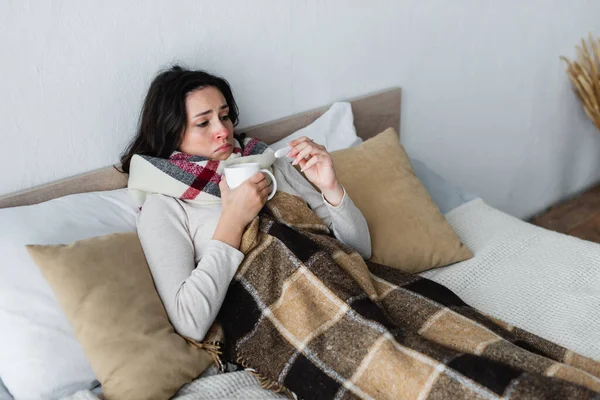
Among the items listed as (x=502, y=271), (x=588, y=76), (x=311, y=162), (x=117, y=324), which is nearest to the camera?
(x=117, y=324)

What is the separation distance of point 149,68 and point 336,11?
68 centimetres

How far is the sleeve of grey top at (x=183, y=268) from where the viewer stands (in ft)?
4.25

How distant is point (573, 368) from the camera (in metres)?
1.09

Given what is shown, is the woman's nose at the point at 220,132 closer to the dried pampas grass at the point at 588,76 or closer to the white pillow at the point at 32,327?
the white pillow at the point at 32,327

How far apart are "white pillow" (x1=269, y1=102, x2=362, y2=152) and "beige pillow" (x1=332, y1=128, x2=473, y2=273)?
0.43ft

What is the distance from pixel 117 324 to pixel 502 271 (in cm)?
100

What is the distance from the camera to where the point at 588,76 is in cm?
285

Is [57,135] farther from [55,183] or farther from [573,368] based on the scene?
Result: [573,368]

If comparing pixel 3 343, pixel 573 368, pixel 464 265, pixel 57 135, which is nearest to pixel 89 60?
pixel 57 135

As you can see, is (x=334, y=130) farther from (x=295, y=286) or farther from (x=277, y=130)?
(x=295, y=286)

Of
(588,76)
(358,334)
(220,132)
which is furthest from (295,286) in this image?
(588,76)

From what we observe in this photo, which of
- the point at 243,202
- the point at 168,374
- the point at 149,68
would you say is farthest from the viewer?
the point at 149,68

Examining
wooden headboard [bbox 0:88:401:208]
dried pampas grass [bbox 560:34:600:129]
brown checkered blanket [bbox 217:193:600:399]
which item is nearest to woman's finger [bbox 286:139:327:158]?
brown checkered blanket [bbox 217:193:600:399]

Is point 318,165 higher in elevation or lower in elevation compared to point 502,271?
higher
